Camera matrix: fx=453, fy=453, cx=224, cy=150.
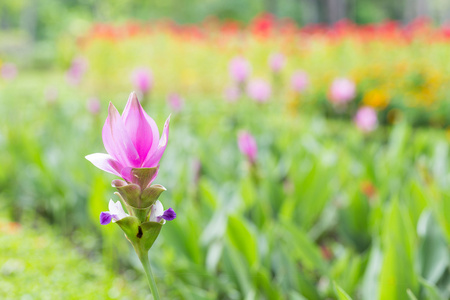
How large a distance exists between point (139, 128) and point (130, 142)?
0.09 feet

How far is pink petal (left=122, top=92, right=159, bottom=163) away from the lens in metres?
0.75

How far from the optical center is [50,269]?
7.94 feet

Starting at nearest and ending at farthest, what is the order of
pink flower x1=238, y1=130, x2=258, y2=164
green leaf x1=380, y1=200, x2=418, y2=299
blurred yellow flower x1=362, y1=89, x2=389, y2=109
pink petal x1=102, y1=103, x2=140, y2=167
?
pink petal x1=102, y1=103, x2=140, y2=167 → green leaf x1=380, y1=200, x2=418, y2=299 → pink flower x1=238, y1=130, x2=258, y2=164 → blurred yellow flower x1=362, y1=89, x2=389, y2=109

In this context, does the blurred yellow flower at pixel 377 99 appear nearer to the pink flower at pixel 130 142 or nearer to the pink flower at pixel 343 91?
the pink flower at pixel 343 91

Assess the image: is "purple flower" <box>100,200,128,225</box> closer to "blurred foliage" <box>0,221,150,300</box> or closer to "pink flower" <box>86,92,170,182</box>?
"pink flower" <box>86,92,170,182</box>

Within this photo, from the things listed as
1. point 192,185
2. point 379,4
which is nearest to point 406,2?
point 379,4

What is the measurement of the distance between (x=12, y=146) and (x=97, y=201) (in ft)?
5.87

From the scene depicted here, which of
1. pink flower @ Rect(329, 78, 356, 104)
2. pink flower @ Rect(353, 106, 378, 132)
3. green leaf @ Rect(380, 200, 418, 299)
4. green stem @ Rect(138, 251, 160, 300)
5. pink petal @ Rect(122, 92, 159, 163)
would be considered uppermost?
pink petal @ Rect(122, 92, 159, 163)

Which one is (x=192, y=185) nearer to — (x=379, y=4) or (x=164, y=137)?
(x=164, y=137)

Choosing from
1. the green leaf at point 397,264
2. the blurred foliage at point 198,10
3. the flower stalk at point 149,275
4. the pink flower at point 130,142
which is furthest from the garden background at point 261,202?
the blurred foliage at point 198,10

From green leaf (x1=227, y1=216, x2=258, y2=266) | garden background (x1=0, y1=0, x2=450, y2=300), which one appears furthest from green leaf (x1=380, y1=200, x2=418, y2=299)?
green leaf (x1=227, y1=216, x2=258, y2=266)

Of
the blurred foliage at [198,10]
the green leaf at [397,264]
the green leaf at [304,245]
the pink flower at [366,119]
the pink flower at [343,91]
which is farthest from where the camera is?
the blurred foliage at [198,10]

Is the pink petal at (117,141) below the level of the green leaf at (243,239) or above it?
above

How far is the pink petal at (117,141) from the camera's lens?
2.40 feet
